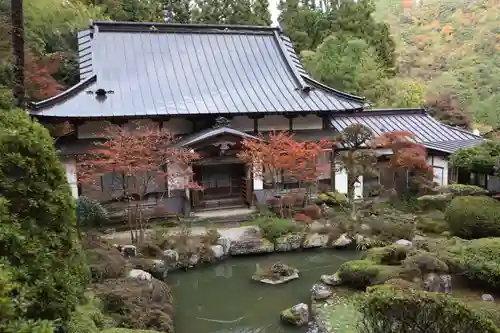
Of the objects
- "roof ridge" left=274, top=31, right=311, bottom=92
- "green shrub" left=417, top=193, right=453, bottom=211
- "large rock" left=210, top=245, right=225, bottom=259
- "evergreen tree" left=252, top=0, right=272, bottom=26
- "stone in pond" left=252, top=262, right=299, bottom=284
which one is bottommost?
"stone in pond" left=252, top=262, right=299, bottom=284

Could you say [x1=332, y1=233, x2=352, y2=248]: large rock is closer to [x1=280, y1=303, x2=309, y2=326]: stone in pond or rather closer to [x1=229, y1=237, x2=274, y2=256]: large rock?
[x1=229, y1=237, x2=274, y2=256]: large rock

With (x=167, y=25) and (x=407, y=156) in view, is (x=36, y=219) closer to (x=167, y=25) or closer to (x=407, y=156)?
(x=407, y=156)

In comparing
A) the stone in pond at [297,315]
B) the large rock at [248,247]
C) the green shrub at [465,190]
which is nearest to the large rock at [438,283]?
the stone in pond at [297,315]

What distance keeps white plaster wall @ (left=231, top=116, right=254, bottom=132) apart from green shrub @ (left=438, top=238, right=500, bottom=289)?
10.5m

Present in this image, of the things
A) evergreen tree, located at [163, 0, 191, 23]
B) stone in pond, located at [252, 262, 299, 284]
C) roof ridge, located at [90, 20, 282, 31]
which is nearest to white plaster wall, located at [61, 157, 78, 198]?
roof ridge, located at [90, 20, 282, 31]

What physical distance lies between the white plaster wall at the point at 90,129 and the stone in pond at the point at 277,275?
8.83 m

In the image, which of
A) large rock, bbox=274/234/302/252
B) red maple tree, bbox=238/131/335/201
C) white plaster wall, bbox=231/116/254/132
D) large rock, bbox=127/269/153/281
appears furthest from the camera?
white plaster wall, bbox=231/116/254/132

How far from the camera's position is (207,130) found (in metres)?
17.1

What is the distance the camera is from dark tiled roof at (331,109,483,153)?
62.3 feet

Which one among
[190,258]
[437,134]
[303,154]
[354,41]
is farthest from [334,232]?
[354,41]

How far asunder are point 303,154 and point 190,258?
5355 millimetres

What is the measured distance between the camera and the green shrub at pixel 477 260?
8.99 m

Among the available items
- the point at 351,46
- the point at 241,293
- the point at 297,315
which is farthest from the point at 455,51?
the point at 297,315

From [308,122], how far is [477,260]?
11.2 m
